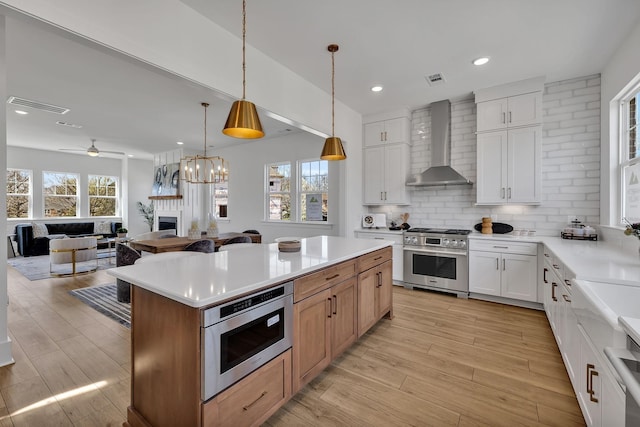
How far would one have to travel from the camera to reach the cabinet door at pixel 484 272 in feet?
12.3

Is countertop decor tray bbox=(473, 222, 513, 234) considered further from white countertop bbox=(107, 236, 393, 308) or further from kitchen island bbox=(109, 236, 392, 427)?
kitchen island bbox=(109, 236, 392, 427)

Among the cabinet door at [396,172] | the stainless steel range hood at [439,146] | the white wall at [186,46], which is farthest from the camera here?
the cabinet door at [396,172]

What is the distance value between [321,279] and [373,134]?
3631 mm

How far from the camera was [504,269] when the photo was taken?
3.69 m

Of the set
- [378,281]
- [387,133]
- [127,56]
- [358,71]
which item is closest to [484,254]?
[378,281]

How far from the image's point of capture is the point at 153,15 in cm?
211

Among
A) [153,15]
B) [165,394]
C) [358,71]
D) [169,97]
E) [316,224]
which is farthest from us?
[316,224]

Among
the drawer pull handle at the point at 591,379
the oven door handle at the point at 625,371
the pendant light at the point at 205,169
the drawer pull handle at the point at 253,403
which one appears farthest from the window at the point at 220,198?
the oven door handle at the point at 625,371

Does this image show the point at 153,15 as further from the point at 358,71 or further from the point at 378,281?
the point at 378,281

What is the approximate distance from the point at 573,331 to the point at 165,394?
245 cm

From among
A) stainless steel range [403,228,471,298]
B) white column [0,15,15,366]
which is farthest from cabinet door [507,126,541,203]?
white column [0,15,15,366]

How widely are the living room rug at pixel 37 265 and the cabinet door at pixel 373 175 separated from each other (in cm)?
547

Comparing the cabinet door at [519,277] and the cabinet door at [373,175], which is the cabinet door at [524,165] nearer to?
the cabinet door at [519,277]

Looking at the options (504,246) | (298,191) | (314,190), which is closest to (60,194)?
(298,191)
